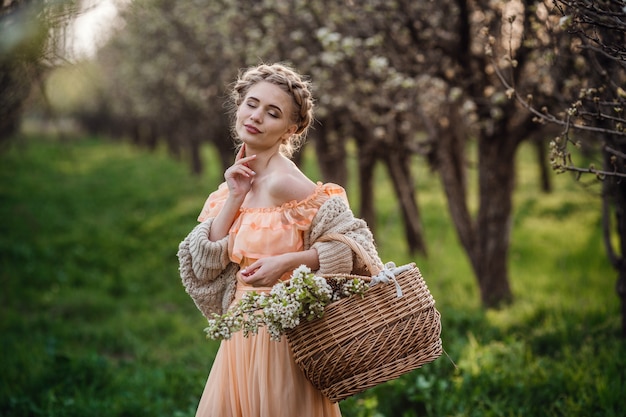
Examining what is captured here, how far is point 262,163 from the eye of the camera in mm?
3057

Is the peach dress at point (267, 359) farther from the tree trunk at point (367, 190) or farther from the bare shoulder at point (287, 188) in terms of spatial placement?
the tree trunk at point (367, 190)

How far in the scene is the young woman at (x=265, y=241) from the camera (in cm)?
287

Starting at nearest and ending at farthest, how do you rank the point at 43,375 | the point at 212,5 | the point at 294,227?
the point at 294,227 < the point at 43,375 < the point at 212,5

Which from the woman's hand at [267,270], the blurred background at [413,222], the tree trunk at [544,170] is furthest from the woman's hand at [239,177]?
the tree trunk at [544,170]

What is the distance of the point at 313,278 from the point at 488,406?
243 centimetres

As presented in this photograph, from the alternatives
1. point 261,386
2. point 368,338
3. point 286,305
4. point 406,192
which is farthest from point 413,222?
point 286,305

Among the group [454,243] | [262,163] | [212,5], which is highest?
[212,5]

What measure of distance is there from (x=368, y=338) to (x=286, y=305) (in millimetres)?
362

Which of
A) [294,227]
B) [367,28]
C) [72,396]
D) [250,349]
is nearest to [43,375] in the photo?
[72,396]

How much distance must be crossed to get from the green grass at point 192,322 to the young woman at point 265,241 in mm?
1625

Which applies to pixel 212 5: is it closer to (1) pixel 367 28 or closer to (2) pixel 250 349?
(1) pixel 367 28

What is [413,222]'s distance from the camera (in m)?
10.2

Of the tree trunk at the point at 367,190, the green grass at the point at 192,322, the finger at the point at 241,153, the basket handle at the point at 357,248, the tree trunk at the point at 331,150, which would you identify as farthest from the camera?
the tree trunk at the point at 367,190

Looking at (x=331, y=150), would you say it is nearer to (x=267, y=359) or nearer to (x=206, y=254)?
(x=206, y=254)
